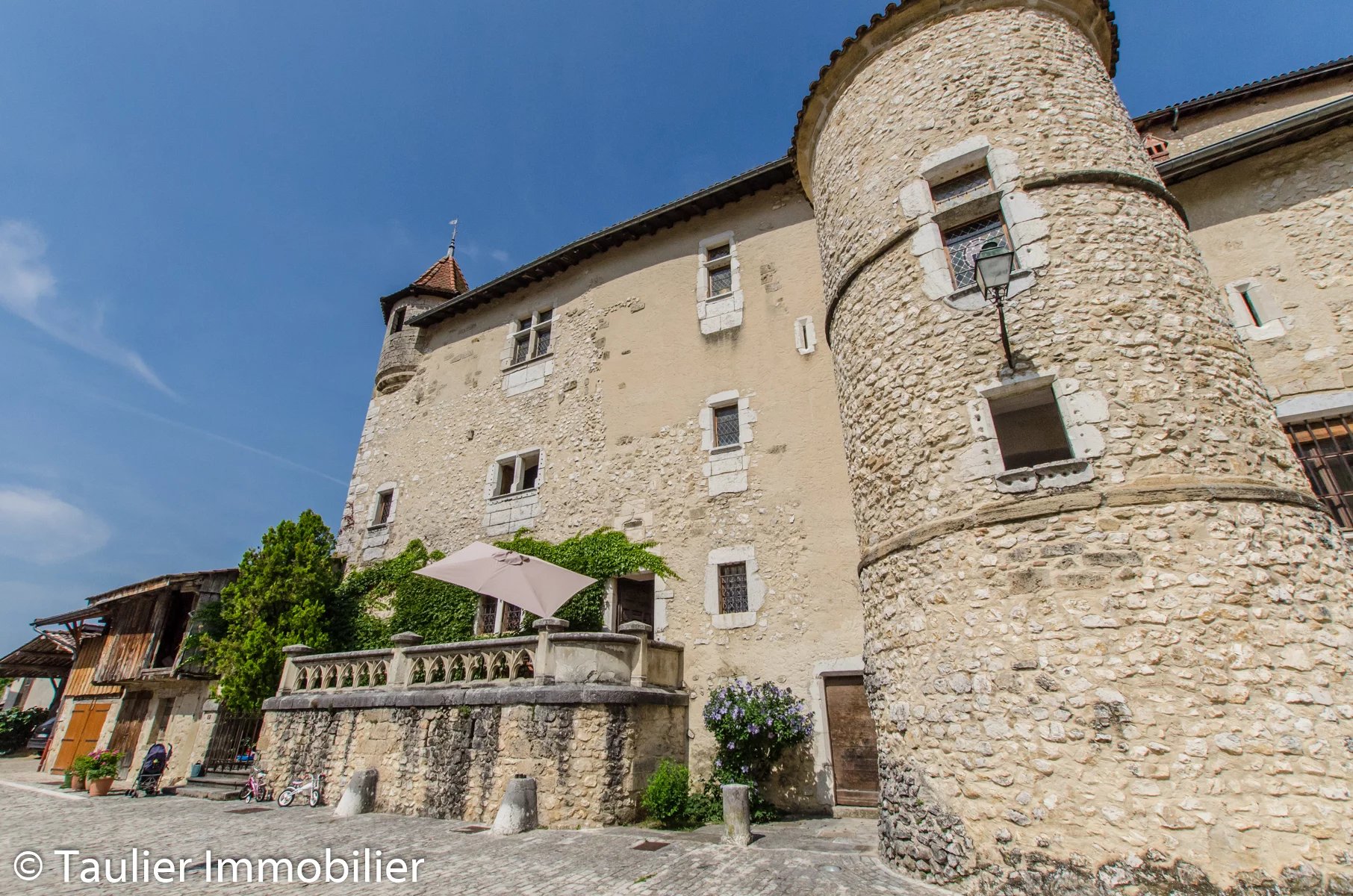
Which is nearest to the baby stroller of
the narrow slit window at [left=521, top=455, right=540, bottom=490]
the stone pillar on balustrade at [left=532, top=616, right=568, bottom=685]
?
the narrow slit window at [left=521, top=455, right=540, bottom=490]

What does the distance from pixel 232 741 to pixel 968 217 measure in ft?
51.0

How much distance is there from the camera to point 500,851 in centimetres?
572

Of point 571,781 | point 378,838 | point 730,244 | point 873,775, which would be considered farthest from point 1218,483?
point 730,244

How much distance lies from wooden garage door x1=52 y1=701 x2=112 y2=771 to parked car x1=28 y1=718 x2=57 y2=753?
8499 mm

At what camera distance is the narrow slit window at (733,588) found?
924 cm

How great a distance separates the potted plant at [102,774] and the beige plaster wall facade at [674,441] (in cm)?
509

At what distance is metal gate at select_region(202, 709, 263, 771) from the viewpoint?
11.9 metres

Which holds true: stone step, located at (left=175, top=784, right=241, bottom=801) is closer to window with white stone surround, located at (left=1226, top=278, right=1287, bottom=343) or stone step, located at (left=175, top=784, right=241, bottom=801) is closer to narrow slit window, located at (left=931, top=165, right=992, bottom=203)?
narrow slit window, located at (left=931, top=165, right=992, bottom=203)

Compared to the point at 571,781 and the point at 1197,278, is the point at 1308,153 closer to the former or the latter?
the point at 1197,278

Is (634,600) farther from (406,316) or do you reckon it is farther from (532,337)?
(406,316)

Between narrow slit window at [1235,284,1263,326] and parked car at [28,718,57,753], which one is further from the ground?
narrow slit window at [1235,284,1263,326]

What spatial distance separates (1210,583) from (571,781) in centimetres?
625

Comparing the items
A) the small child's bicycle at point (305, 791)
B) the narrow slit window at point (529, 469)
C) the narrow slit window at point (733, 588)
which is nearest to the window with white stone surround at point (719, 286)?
the narrow slit window at point (529, 469)

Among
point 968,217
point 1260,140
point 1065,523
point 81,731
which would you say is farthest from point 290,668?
point 1260,140
